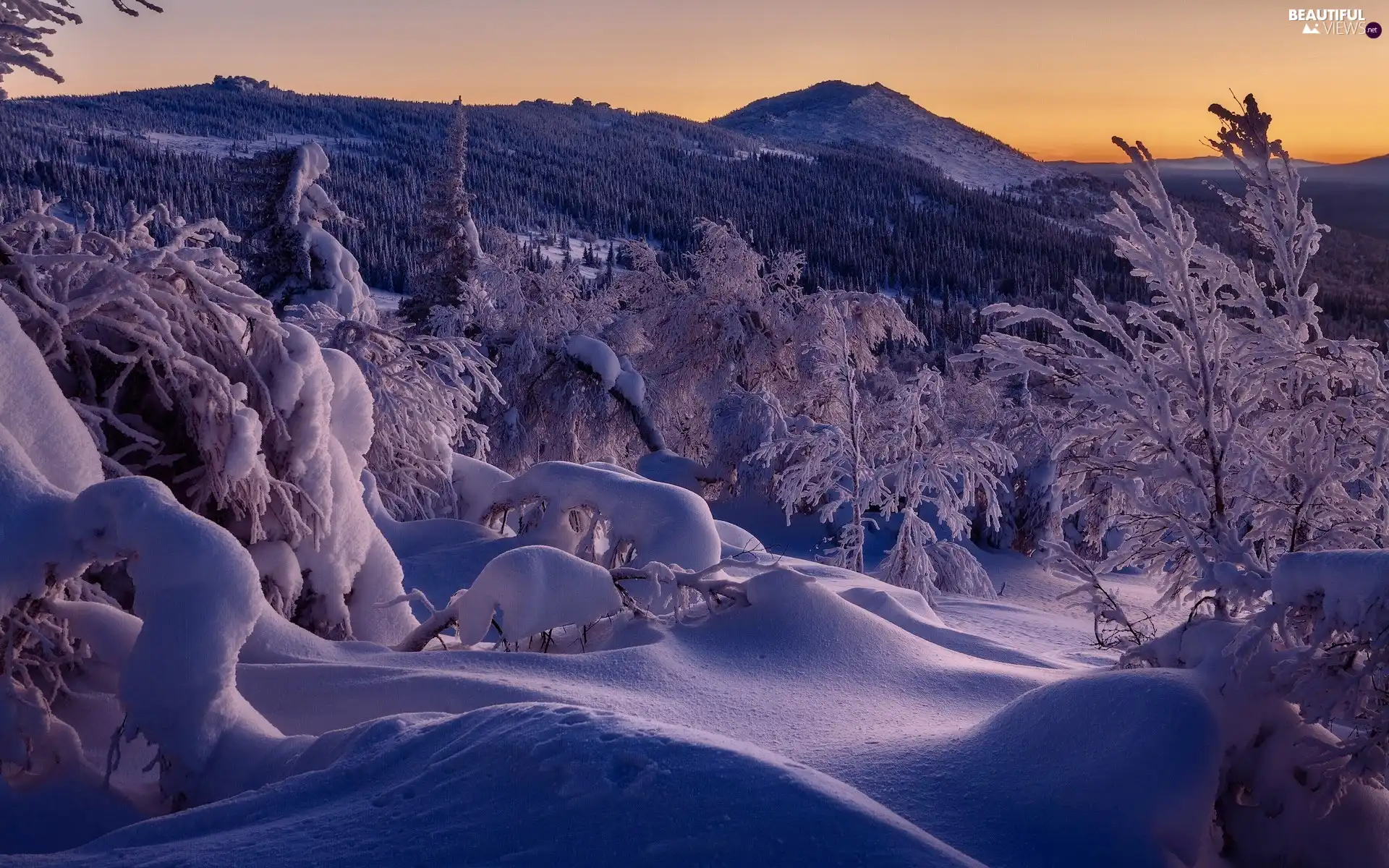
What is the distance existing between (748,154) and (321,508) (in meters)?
196

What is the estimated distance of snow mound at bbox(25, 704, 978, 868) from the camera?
2.27 meters

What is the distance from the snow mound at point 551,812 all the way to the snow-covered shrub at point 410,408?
18.6ft

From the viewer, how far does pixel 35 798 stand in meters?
3.12

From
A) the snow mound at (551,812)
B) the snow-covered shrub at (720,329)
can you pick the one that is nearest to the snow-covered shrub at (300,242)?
the snow-covered shrub at (720,329)

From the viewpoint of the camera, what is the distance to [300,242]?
651 inches

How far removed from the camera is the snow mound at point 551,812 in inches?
89.2

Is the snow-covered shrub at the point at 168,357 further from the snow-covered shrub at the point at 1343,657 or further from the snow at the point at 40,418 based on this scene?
the snow-covered shrub at the point at 1343,657

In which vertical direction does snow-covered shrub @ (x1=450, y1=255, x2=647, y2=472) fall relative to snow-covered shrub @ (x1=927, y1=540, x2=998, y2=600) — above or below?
above

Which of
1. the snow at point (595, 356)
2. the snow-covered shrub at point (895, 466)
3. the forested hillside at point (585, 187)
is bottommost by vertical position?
the snow-covered shrub at point (895, 466)

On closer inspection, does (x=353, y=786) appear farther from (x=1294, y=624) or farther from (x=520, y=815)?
(x=1294, y=624)

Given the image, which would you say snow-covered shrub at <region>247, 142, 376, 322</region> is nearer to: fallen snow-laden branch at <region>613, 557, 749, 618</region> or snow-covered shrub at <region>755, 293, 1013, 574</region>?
snow-covered shrub at <region>755, 293, 1013, 574</region>

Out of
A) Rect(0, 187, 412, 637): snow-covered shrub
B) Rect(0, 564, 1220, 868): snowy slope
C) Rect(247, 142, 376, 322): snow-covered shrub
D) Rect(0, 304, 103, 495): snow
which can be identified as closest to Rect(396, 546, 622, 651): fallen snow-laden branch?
Rect(0, 564, 1220, 868): snowy slope

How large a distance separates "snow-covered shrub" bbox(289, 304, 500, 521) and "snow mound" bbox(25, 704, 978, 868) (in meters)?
5.67

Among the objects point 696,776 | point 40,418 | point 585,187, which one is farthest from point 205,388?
point 585,187
